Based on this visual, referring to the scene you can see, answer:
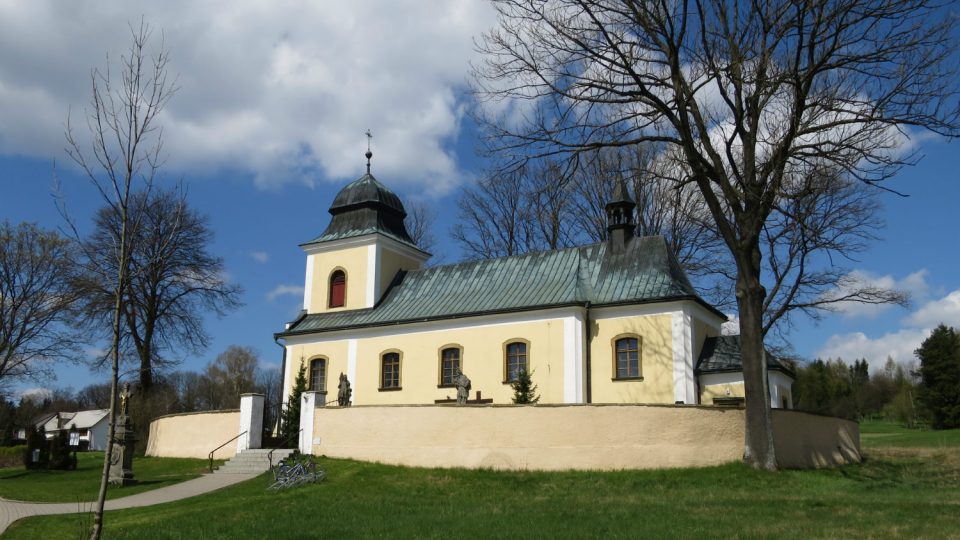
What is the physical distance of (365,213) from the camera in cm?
3044

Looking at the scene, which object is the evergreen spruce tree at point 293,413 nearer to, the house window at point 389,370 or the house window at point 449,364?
the house window at point 389,370

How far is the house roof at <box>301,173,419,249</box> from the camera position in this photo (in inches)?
1188

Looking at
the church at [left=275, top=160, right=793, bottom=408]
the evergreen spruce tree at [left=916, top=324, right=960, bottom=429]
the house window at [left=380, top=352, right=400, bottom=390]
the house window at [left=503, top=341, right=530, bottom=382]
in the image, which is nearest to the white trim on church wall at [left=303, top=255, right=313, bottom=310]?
the church at [left=275, top=160, right=793, bottom=408]

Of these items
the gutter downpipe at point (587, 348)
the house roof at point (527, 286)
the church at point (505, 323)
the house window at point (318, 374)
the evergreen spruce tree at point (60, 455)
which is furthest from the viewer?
the house window at point (318, 374)

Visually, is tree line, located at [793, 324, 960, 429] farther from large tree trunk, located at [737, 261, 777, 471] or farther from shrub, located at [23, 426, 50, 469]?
shrub, located at [23, 426, 50, 469]

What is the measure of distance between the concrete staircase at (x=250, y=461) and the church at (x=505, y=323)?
445 cm

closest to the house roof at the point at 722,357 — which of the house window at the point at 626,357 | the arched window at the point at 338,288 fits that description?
the house window at the point at 626,357

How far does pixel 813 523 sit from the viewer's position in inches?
405

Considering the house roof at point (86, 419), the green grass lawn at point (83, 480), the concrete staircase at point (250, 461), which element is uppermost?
the house roof at point (86, 419)

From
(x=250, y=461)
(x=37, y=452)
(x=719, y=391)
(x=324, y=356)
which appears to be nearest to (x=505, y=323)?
(x=719, y=391)

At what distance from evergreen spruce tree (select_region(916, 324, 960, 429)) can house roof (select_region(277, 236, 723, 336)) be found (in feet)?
99.7

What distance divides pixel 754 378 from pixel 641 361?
19.0ft

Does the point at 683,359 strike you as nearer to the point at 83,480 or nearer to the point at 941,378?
the point at 83,480

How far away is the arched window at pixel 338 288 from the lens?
2966 cm
